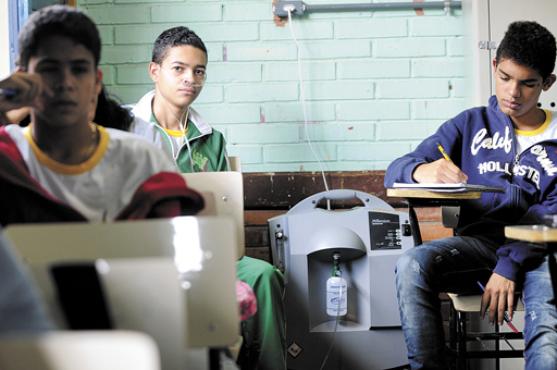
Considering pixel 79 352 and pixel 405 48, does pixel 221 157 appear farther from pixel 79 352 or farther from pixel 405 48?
pixel 79 352

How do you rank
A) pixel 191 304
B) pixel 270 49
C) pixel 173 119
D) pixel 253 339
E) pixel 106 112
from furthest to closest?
pixel 270 49
pixel 173 119
pixel 253 339
pixel 106 112
pixel 191 304

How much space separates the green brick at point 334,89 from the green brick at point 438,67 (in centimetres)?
21

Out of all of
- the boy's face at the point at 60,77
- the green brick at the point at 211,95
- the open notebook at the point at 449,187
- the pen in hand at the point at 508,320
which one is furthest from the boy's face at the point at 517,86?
the boy's face at the point at 60,77

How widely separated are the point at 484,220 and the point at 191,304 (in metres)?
1.63

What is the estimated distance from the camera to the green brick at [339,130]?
3.65 m

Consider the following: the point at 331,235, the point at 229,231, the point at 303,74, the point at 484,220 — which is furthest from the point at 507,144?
the point at 229,231

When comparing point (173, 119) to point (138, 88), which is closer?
point (173, 119)

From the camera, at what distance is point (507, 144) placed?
2.89m

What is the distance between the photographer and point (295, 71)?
11.9 feet

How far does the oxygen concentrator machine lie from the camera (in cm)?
327

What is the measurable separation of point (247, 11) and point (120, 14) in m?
0.52

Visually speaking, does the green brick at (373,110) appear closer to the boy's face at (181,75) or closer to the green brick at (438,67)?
the green brick at (438,67)

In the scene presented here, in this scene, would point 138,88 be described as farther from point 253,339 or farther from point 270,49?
point 253,339

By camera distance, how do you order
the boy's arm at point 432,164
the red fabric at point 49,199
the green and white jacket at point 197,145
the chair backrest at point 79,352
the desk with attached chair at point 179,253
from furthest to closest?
1. the green and white jacket at point 197,145
2. the boy's arm at point 432,164
3. the red fabric at point 49,199
4. the desk with attached chair at point 179,253
5. the chair backrest at point 79,352
